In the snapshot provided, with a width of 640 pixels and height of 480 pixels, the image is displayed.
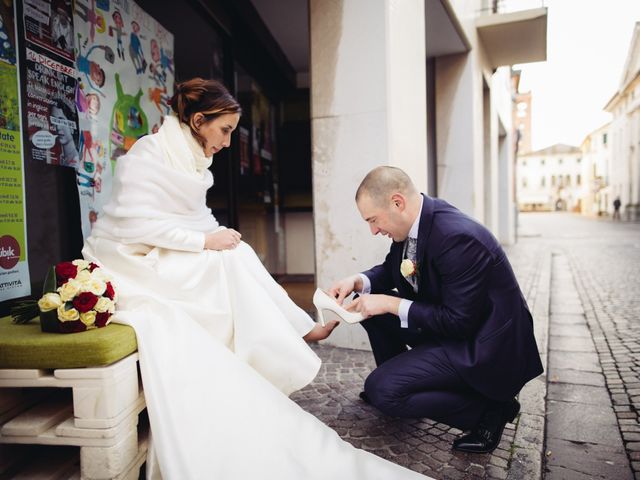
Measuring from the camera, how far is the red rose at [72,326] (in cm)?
205

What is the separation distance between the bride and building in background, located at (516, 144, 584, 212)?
89.2 metres

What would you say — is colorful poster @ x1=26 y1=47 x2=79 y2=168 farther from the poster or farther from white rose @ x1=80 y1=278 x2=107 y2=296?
white rose @ x1=80 y1=278 x2=107 y2=296

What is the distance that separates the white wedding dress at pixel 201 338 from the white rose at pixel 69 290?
244 millimetres

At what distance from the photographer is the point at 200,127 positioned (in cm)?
290

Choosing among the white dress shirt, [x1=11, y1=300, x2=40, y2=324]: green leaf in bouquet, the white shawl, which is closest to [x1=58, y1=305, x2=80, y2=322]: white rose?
[x1=11, y1=300, x2=40, y2=324]: green leaf in bouquet

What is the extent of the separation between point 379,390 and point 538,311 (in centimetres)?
425

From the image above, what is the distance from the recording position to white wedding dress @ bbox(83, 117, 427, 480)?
2.07 meters

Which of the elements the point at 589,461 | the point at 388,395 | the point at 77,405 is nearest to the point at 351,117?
the point at 388,395

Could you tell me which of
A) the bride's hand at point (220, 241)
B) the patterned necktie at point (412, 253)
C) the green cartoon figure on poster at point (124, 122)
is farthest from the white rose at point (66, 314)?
the green cartoon figure on poster at point (124, 122)

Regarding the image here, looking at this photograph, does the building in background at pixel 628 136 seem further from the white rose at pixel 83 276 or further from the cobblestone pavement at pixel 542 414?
the white rose at pixel 83 276

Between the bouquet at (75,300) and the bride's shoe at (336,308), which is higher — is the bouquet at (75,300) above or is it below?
above

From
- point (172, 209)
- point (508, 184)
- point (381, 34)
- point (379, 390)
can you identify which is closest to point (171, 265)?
point (172, 209)

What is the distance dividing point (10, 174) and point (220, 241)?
134 centimetres

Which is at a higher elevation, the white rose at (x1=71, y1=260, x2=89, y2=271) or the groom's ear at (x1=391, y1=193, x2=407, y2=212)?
the groom's ear at (x1=391, y1=193, x2=407, y2=212)
